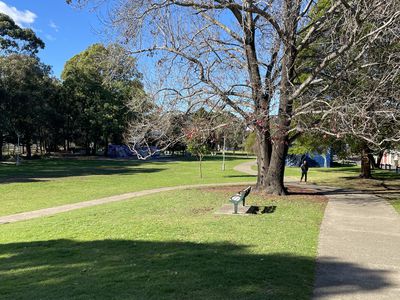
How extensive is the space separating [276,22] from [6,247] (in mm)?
10316

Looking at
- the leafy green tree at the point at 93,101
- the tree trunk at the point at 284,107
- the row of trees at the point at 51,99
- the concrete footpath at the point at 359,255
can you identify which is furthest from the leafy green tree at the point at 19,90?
the concrete footpath at the point at 359,255

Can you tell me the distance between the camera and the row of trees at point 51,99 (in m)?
45.8

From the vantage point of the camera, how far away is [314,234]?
922 centimetres

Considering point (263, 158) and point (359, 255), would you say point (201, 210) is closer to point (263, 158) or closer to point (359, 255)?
point (263, 158)

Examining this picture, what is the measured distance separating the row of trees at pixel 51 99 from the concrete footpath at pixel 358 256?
26376 millimetres

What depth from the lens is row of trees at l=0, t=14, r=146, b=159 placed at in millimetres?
45812

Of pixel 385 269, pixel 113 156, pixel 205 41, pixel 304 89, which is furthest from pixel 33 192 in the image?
pixel 113 156

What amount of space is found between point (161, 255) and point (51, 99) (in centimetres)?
5881

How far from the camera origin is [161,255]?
24.2 feet

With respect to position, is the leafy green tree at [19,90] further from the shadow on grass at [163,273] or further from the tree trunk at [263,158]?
the shadow on grass at [163,273]

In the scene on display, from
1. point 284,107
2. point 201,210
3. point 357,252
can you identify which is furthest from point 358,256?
point 284,107

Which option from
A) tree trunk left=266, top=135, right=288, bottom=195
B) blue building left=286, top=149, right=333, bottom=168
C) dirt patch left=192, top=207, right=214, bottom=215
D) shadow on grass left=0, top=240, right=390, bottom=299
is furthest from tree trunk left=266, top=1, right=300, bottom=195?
blue building left=286, top=149, right=333, bottom=168

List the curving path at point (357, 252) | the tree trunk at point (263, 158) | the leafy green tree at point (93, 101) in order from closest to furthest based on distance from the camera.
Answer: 1. the curving path at point (357, 252)
2. the tree trunk at point (263, 158)
3. the leafy green tree at point (93, 101)

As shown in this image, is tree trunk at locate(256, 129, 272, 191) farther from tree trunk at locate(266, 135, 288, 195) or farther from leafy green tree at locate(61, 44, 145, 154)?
leafy green tree at locate(61, 44, 145, 154)
